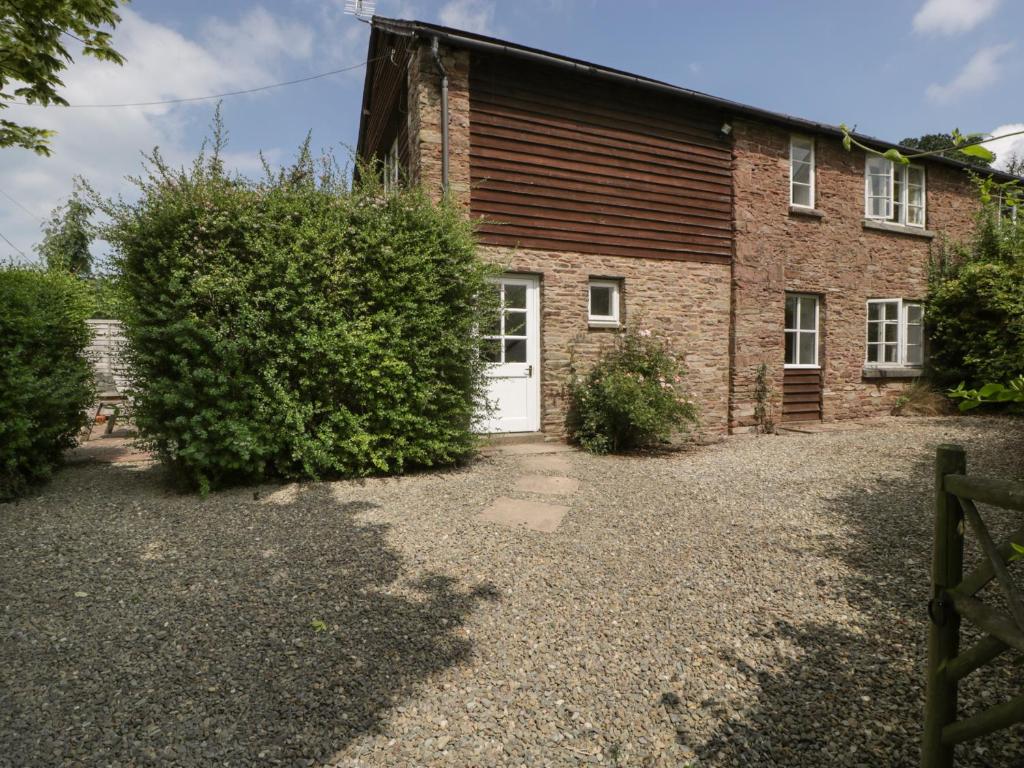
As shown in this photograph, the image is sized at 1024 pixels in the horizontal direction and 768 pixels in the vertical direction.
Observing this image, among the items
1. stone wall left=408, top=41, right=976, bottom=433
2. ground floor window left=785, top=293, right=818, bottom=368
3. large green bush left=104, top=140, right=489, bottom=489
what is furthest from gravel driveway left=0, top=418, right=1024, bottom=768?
ground floor window left=785, top=293, right=818, bottom=368

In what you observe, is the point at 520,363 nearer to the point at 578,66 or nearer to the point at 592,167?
the point at 592,167

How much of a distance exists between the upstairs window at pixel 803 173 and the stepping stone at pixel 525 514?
27.5 ft

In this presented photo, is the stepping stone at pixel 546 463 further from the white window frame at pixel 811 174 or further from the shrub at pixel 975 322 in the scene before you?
the shrub at pixel 975 322

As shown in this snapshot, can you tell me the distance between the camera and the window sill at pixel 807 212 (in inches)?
389

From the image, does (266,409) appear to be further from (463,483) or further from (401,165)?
(401,165)

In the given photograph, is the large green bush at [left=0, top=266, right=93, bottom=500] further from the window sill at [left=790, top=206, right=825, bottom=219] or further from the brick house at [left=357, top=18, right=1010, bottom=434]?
the window sill at [left=790, top=206, right=825, bottom=219]

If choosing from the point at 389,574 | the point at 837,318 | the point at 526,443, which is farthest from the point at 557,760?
the point at 837,318

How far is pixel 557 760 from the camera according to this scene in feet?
6.63

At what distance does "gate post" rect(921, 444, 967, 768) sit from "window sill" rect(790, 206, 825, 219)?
9.47 meters

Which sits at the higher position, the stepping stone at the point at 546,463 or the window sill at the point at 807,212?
the window sill at the point at 807,212

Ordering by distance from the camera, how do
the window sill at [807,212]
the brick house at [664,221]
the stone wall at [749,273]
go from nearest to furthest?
the stone wall at [749,273] → the brick house at [664,221] → the window sill at [807,212]

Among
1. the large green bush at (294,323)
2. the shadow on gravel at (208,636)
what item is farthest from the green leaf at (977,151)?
the large green bush at (294,323)

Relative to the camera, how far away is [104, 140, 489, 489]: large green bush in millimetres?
5023

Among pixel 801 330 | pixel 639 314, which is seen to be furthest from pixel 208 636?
pixel 801 330
